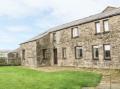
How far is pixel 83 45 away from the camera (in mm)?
31297

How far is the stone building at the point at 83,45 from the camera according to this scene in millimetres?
26875

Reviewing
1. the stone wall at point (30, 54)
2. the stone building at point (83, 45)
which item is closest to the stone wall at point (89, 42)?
the stone building at point (83, 45)

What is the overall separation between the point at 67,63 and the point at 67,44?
287 cm

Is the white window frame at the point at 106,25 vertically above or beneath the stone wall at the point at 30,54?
above

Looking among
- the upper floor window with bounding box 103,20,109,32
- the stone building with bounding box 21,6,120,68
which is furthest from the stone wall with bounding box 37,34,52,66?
the upper floor window with bounding box 103,20,109,32

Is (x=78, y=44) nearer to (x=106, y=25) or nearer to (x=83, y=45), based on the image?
(x=83, y=45)

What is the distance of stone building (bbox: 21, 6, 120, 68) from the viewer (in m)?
26.9

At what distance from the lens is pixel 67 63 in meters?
34.6

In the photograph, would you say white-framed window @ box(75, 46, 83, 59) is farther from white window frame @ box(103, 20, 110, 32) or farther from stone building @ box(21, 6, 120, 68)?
white window frame @ box(103, 20, 110, 32)

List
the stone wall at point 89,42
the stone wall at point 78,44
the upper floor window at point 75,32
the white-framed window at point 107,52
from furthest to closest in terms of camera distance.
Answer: the upper floor window at point 75,32
the white-framed window at point 107,52
the stone wall at point 78,44
the stone wall at point 89,42

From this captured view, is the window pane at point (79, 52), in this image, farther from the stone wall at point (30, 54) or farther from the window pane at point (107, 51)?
the stone wall at point (30, 54)

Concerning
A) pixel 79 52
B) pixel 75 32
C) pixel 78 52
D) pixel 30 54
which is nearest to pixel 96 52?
pixel 79 52

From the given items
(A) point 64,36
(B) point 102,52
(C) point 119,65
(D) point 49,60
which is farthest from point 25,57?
(C) point 119,65

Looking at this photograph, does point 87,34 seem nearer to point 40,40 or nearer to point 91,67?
point 91,67
